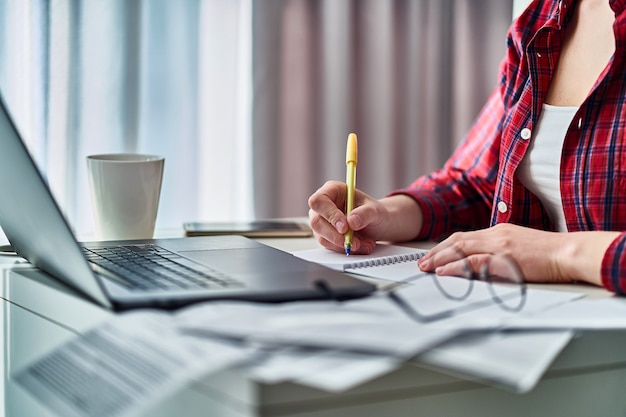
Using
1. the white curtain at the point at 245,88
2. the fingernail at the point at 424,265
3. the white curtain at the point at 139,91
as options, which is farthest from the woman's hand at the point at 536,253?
the white curtain at the point at 245,88

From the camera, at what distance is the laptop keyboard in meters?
0.67

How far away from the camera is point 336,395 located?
1.74 feet

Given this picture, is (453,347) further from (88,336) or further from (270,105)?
(270,105)

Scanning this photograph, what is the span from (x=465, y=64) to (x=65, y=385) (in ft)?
6.62

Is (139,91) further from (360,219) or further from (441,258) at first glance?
(441,258)

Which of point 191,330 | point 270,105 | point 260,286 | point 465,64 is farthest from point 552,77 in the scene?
point 465,64

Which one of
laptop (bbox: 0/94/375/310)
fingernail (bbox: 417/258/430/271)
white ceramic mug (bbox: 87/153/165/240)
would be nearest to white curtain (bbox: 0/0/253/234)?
white ceramic mug (bbox: 87/153/165/240)

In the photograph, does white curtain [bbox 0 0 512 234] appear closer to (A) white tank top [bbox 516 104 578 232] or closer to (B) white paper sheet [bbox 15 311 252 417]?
(A) white tank top [bbox 516 104 578 232]

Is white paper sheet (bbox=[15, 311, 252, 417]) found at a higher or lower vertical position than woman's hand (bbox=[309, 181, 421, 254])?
lower

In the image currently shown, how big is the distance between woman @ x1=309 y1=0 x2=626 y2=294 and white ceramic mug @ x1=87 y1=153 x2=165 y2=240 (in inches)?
8.9

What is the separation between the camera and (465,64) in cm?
243

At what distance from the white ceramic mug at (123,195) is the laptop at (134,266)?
0.19 m

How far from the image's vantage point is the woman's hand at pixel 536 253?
800 mm

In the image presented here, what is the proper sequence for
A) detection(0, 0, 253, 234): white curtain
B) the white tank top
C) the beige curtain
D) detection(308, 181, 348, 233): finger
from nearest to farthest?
detection(308, 181, 348, 233): finger
the white tank top
detection(0, 0, 253, 234): white curtain
the beige curtain
